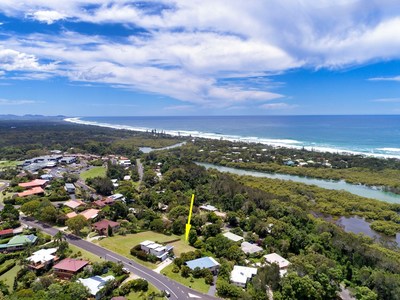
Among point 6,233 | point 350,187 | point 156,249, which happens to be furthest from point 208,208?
point 350,187

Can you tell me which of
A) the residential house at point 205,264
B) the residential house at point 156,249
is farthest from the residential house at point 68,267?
the residential house at point 205,264

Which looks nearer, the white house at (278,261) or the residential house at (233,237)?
the white house at (278,261)

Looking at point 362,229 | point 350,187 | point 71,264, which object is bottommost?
point 71,264

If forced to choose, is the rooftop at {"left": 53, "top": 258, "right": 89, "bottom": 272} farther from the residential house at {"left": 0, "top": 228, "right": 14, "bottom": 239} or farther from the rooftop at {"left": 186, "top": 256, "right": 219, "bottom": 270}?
the residential house at {"left": 0, "top": 228, "right": 14, "bottom": 239}

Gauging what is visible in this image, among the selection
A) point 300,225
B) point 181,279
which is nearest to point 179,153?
point 300,225

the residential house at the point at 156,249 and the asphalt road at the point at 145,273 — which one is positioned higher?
the residential house at the point at 156,249

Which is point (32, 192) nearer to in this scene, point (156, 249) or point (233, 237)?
point (156, 249)

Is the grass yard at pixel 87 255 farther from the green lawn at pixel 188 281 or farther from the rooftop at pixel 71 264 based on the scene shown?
the green lawn at pixel 188 281
